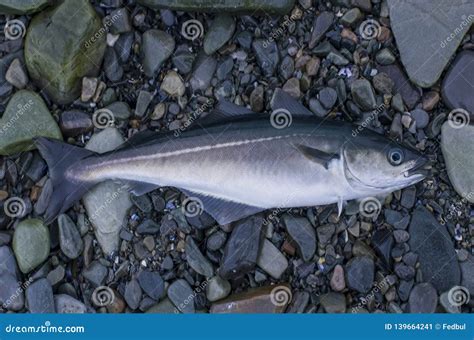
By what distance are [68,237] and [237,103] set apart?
2.07 meters

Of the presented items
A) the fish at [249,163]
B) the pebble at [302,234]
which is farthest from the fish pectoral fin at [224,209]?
the pebble at [302,234]

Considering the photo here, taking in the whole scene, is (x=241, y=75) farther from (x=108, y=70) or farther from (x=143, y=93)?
(x=108, y=70)

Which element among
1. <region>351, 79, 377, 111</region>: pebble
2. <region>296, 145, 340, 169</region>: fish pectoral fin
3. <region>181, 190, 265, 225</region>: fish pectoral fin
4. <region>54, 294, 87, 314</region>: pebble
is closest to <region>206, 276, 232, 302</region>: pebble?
<region>181, 190, 265, 225</region>: fish pectoral fin

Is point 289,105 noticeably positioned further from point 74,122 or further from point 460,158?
point 74,122

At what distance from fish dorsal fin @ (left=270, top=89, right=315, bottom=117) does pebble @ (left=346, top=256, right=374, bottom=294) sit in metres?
1.44

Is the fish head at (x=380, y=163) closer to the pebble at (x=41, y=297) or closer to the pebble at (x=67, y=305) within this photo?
the pebble at (x=67, y=305)

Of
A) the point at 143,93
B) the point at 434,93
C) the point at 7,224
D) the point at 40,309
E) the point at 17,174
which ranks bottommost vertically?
the point at 40,309

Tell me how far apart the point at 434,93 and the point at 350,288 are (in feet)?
6.63

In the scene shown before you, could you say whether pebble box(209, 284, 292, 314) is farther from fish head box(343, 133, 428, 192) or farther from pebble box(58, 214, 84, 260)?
pebble box(58, 214, 84, 260)

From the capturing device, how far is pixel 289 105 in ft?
15.6

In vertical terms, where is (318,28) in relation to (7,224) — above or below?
above

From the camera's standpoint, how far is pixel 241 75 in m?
4.97

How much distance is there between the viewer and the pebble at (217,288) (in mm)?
4859

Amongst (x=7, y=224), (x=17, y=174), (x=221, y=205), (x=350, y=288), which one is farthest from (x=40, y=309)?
(x=350, y=288)
